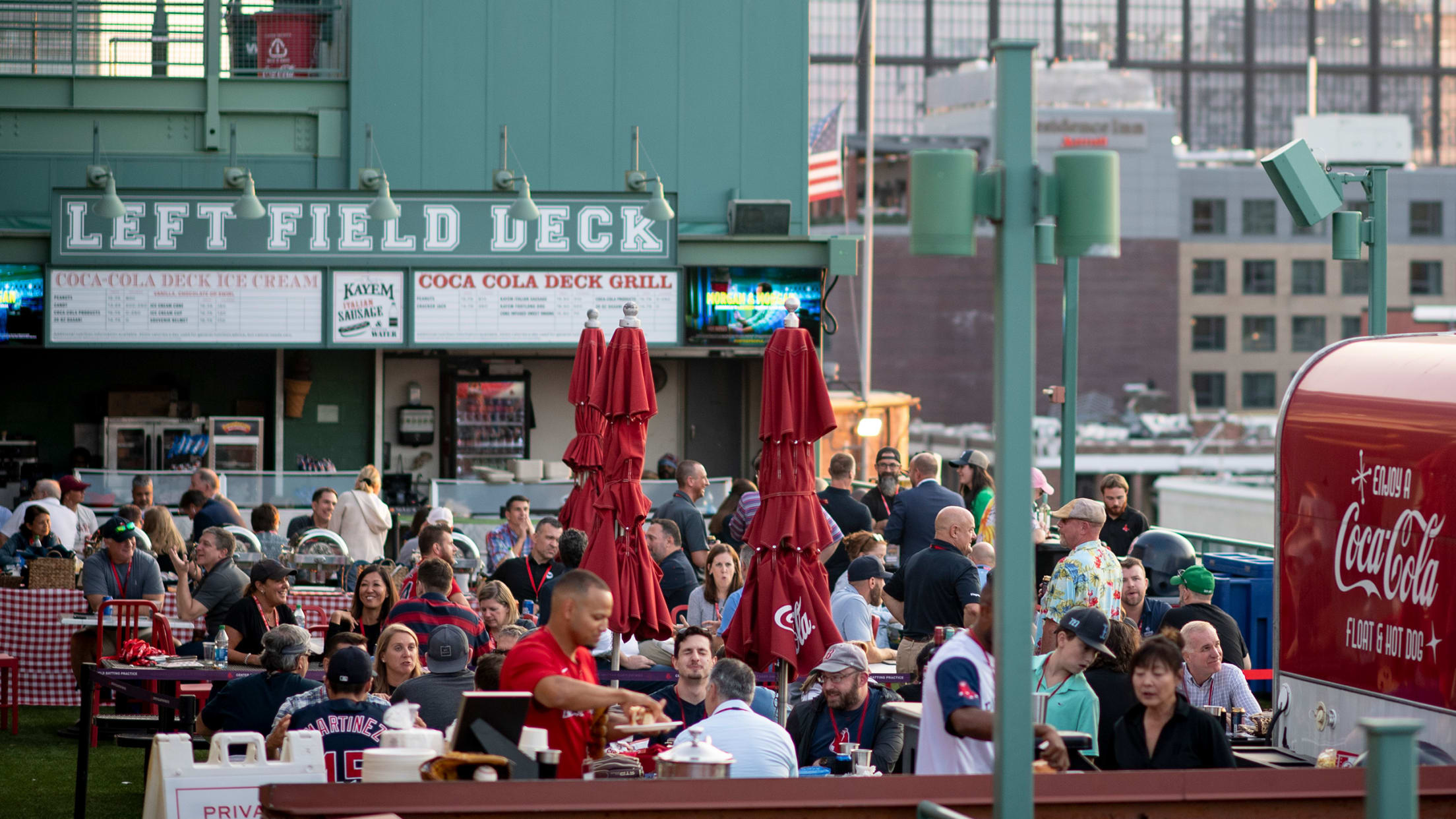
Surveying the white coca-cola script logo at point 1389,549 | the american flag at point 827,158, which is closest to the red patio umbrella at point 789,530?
the white coca-cola script logo at point 1389,549

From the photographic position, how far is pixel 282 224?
67.0 feet

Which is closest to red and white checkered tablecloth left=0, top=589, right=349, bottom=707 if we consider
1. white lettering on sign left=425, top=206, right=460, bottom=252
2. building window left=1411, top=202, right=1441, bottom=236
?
white lettering on sign left=425, top=206, right=460, bottom=252

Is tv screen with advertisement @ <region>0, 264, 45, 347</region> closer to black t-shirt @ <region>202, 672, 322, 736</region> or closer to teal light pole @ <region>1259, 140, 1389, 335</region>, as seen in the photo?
black t-shirt @ <region>202, 672, 322, 736</region>

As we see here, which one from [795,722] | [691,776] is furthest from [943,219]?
[795,722]

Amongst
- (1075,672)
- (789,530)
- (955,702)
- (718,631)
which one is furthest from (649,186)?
(955,702)

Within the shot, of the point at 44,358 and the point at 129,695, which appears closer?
the point at 129,695

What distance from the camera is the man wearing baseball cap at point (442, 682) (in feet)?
28.4

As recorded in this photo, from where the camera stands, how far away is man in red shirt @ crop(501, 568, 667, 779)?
579 centimetres

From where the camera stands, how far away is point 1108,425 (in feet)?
294

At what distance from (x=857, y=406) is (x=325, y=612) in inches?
844

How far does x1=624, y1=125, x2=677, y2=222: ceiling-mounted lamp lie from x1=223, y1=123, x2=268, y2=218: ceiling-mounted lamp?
15.4 ft

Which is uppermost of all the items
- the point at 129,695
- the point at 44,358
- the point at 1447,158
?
the point at 1447,158

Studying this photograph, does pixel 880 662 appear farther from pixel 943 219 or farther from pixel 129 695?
pixel 943 219

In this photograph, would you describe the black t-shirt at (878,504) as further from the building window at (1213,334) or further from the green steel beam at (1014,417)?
the building window at (1213,334)
